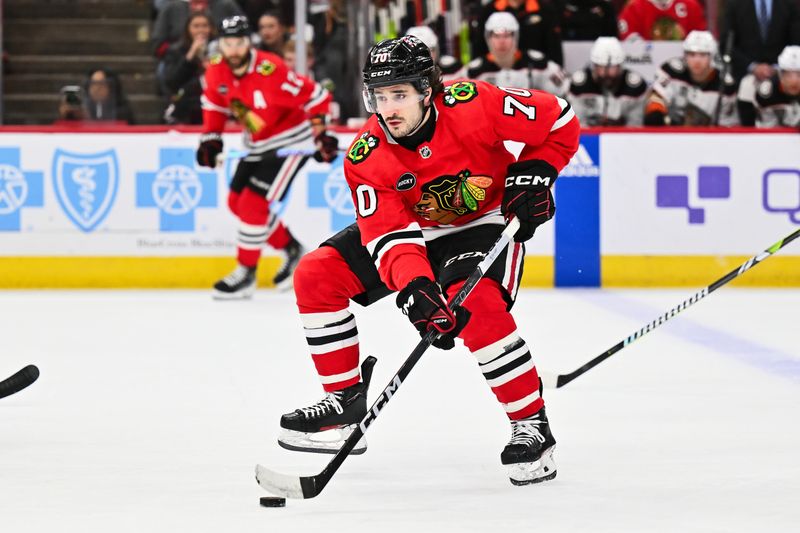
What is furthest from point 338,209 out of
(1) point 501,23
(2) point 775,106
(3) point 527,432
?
(3) point 527,432

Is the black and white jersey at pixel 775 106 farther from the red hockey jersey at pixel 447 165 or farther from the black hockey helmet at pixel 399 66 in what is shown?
the black hockey helmet at pixel 399 66

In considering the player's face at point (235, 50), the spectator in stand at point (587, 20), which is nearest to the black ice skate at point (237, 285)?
the player's face at point (235, 50)

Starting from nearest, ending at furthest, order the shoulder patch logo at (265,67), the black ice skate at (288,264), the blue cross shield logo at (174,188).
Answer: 1. the shoulder patch logo at (265,67)
2. the black ice skate at (288,264)
3. the blue cross shield logo at (174,188)

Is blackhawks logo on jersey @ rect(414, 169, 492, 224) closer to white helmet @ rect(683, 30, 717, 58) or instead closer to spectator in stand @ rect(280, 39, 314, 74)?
spectator in stand @ rect(280, 39, 314, 74)

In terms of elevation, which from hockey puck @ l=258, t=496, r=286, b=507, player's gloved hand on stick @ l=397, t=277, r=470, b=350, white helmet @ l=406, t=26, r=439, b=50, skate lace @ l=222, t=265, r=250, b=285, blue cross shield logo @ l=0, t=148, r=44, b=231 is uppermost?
white helmet @ l=406, t=26, r=439, b=50

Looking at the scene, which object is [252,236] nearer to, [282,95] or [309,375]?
[282,95]

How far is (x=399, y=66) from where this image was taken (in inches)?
116

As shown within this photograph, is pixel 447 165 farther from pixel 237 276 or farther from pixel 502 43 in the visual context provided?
pixel 502 43

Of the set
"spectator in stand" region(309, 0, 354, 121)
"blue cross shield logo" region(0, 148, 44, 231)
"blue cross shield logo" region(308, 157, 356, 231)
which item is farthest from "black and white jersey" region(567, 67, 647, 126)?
"blue cross shield logo" region(0, 148, 44, 231)

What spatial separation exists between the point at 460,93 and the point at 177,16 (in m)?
5.11

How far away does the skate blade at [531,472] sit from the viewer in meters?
2.85

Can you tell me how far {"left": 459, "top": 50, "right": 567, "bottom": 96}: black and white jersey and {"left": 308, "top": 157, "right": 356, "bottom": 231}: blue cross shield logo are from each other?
934 mm

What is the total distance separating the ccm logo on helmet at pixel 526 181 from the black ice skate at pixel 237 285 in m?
3.69

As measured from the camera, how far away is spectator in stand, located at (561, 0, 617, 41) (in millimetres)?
7969
